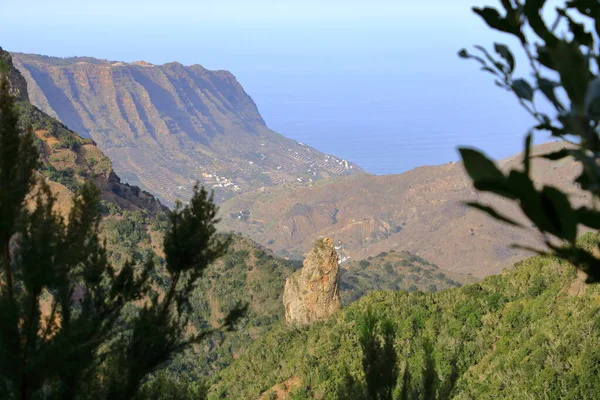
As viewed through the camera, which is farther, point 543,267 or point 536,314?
point 543,267

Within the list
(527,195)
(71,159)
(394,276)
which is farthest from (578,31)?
(394,276)

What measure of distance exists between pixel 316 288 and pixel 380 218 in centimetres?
7102

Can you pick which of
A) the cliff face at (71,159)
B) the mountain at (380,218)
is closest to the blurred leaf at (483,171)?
the cliff face at (71,159)

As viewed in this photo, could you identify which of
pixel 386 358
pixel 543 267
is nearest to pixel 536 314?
pixel 543 267

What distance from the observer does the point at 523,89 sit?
6.79 ft

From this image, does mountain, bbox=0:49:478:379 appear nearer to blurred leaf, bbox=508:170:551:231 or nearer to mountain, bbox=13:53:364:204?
blurred leaf, bbox=508:170:551:231

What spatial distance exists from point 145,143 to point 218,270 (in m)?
109

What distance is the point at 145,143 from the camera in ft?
469

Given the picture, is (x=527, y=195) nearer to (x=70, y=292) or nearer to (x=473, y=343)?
(x=70, y=292)

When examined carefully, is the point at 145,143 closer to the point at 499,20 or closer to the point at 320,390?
the point at 320,390

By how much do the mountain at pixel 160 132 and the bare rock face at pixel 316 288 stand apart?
95.5 metres

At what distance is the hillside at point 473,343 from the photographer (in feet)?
41.9

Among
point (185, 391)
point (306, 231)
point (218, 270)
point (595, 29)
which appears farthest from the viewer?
point (306, 231)

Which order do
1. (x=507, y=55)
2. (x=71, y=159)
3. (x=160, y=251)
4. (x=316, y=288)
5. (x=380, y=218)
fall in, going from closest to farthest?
(x=507, y=55), (x=316, y=288), (x=160, y=251), (x=71, y=159), (x=380, y=218)
